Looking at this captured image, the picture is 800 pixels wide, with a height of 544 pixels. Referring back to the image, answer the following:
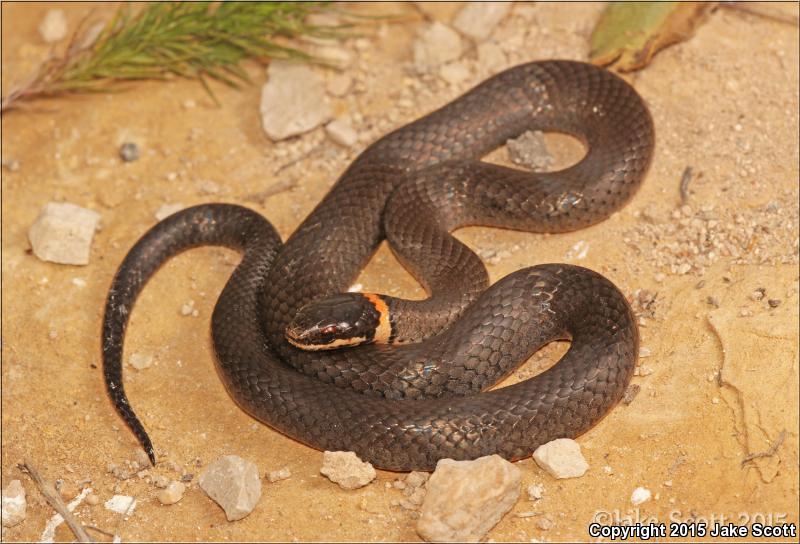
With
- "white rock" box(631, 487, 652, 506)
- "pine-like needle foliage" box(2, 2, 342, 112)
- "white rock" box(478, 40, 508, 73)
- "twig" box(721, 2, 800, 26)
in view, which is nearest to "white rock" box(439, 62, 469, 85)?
"white rock" box(478, 40, 508, 73)

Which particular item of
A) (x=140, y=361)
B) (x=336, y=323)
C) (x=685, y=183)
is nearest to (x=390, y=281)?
(x=336, y=323)

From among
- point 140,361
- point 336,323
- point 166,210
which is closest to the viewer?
point 336,323

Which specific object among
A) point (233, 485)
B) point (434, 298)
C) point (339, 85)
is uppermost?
point (339, 85)

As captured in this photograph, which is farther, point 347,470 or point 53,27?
point 53,27

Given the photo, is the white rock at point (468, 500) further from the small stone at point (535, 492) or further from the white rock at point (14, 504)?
the white rock at point (14, 504)

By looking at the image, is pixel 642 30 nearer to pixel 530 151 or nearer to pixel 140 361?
pixel 530 151

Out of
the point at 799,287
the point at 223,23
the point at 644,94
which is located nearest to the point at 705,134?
the point at 644,94
